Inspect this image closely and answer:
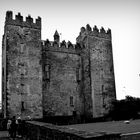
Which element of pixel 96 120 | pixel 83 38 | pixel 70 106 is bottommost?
pixel 96 120

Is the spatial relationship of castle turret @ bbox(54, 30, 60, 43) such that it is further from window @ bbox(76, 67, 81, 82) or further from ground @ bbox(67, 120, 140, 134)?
ground @ bbox(67, 120, 140, 134)

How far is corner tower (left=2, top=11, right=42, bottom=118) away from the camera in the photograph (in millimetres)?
23781

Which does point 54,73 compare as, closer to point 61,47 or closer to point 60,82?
point 60,82

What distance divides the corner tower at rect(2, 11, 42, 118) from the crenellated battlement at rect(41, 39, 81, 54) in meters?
1.90

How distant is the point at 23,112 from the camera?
78.3 ft

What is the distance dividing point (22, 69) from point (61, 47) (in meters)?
6.83

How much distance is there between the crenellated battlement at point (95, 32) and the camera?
98.8ft

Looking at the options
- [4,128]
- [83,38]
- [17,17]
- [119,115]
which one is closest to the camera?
[4,128]

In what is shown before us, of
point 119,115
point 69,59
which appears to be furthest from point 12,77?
point 119,115

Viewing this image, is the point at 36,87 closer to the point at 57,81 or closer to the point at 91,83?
the point at 57,81

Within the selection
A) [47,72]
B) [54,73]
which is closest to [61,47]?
[54,73]

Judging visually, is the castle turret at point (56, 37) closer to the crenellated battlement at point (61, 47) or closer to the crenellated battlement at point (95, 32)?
the crenellated battlement at point (61, 47)

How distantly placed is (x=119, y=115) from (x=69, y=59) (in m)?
10.0

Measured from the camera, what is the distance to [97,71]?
1148 inches
